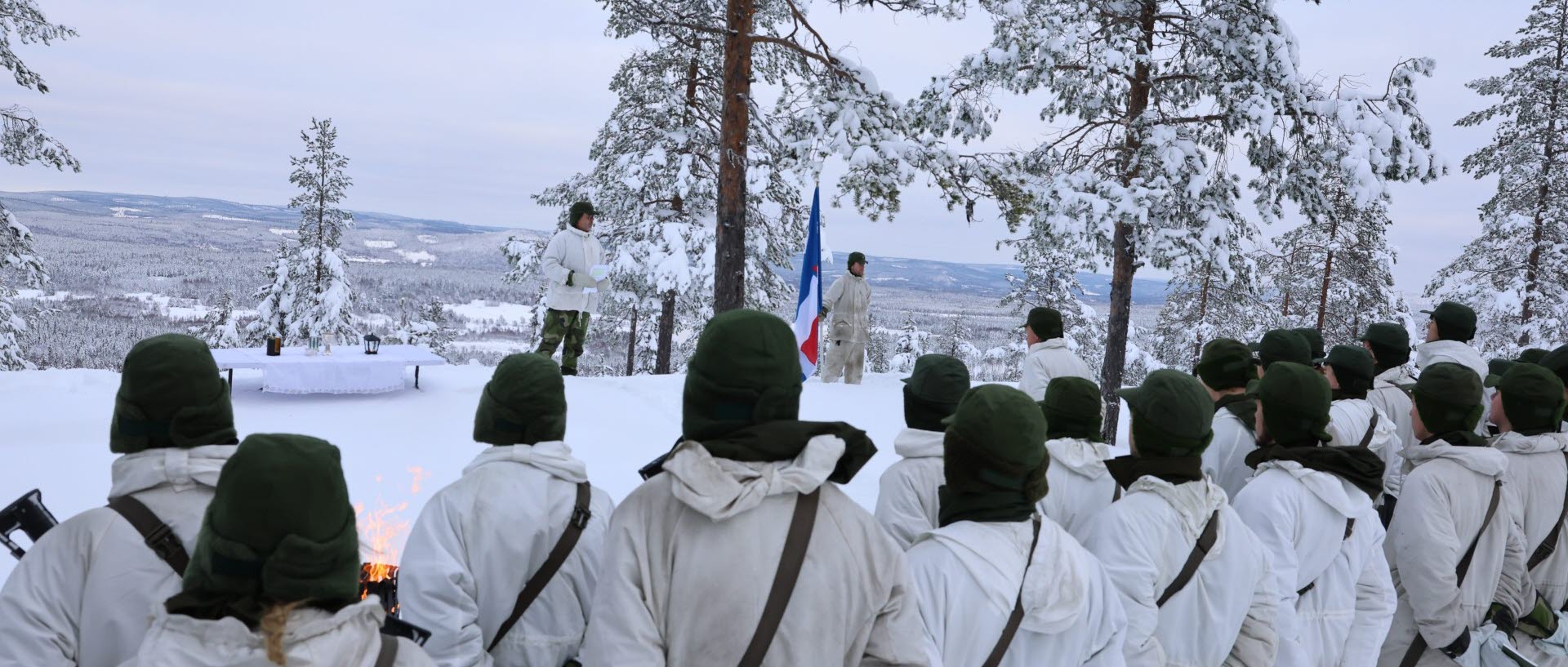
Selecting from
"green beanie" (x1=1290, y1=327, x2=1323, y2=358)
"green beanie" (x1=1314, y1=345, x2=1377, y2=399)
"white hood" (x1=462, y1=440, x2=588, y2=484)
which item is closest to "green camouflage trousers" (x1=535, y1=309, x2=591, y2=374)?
"green beanie" (x1=1290, y1=327, x2=1323, y2=358)

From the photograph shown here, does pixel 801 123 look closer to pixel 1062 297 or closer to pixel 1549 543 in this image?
pixel 1549 543

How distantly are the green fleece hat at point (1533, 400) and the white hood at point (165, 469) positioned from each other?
5.79 m

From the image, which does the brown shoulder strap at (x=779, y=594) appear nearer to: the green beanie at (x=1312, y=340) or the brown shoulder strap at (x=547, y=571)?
the brown shoulder strap at (x=547, y=571)

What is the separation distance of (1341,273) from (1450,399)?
24.8 m

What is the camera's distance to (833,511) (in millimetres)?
2180

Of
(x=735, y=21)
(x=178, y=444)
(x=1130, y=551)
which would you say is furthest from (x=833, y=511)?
(x=735, y=21)

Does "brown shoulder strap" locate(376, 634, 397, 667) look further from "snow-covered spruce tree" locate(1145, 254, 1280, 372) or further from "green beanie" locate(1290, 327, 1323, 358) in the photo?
"snow-covered spruce tree" locate(1145, 254, 1280, 372)

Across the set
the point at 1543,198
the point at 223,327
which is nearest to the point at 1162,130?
the point at 1543,198

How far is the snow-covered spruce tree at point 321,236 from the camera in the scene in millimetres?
25172

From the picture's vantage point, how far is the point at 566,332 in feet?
38.1

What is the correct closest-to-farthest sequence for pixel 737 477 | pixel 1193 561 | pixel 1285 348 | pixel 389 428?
pixel 737 477 → pixel 1193 561 → pixel 1285 348 → pixel 389 428

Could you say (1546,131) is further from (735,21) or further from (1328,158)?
(735,21)

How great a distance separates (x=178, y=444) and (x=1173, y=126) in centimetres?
1265

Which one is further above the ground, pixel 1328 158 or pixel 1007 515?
pixel 1328 158
